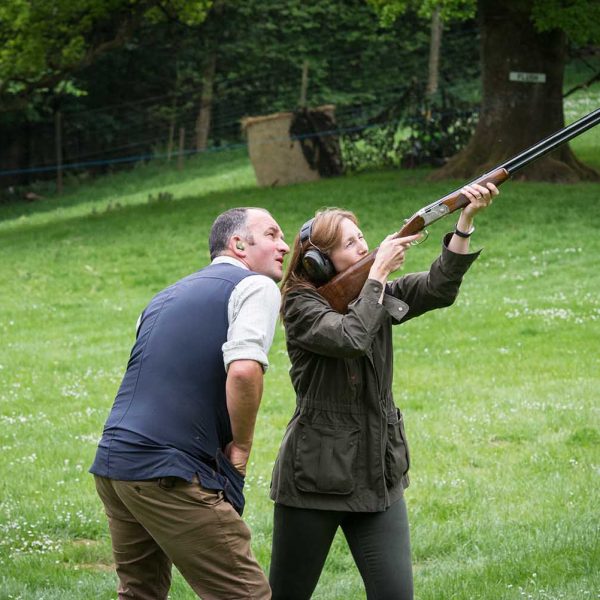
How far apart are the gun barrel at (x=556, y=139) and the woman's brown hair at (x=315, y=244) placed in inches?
31.2

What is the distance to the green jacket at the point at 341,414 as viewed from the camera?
4508 mm

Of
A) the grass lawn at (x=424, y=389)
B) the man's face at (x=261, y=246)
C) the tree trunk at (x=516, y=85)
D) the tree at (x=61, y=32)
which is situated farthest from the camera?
the tree at (x=61, y=32)

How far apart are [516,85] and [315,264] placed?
1885 centimetres

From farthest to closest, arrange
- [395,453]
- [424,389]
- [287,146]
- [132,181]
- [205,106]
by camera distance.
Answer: [205,106] → [132,181] → [287,146] → [424,389] → [395,453]

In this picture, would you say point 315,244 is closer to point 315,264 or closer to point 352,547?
point 315,264

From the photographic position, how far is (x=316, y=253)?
185 inches

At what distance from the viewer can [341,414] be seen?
4625 millimetres

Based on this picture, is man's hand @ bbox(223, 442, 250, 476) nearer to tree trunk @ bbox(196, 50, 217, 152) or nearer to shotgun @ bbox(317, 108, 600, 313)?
shotgun @ bbox(317, 108, 600, 313)

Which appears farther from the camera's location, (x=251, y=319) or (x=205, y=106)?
(x=205, y=106)

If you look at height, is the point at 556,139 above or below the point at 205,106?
above

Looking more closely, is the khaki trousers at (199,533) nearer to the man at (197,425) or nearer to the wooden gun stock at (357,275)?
the man at (197,425)

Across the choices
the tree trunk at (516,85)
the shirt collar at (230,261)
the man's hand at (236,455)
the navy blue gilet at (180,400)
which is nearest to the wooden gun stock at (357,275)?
the shirt collar at (230,261)

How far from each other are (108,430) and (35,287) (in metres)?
15.0

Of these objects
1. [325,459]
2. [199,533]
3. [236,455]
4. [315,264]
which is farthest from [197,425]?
[315,264]
